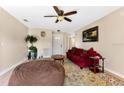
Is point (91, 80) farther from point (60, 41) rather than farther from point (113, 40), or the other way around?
point (60, 41)

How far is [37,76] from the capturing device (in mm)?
1552

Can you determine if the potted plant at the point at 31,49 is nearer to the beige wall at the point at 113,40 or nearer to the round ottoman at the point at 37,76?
the beige wall at the point at 113,40

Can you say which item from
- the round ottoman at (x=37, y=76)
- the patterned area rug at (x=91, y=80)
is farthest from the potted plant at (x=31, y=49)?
the round ottoman at (x=37, y=76)

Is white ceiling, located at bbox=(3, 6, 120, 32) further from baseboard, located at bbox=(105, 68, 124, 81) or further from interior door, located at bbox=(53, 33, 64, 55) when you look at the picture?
interior door, located at bbox=(53, 33, 64, 55)

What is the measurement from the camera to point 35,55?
29.2 feet

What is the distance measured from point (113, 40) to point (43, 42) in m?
6.06

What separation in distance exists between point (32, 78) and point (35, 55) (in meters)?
7.52

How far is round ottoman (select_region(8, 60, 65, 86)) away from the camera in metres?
1.50

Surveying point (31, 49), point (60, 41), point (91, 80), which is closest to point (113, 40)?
point (91, 80)

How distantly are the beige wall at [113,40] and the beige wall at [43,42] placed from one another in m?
4.97

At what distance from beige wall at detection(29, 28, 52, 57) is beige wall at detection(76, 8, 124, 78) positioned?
4965mm

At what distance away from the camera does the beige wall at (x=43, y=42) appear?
9.48m
